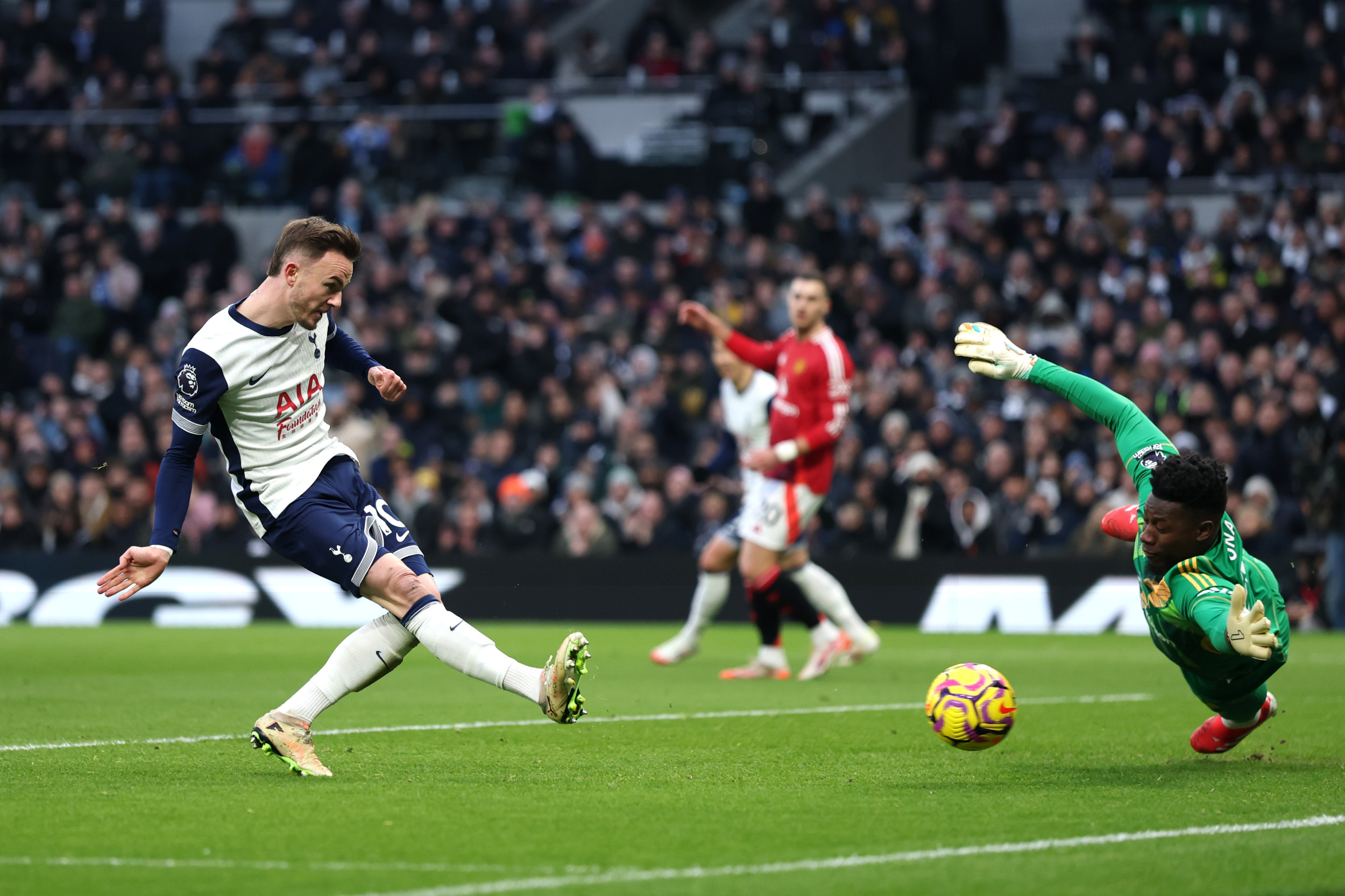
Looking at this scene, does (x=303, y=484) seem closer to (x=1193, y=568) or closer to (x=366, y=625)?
(x=366, y=625)

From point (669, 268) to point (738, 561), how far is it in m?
9.98

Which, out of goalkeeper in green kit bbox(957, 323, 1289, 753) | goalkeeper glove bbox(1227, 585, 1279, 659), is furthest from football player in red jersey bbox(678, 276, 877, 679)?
goalkeeper glove bbox(1227, 585, 1279, 659)

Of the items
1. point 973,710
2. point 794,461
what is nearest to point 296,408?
point 973,710

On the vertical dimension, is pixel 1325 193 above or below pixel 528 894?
below

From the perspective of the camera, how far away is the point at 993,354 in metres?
7.71

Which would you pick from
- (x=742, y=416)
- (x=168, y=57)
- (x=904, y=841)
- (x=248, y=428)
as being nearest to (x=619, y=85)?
(x=168, y=57)

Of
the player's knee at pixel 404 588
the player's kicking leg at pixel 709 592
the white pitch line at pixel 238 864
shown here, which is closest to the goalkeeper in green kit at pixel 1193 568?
the player's knee at pixel 404 588

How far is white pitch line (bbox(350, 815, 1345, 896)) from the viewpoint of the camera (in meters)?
4.80

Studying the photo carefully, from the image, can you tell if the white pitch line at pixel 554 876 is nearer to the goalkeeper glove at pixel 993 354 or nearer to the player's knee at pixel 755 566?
the goalkeeper glove at pixel 993 354

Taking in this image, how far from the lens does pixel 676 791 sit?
676 centimetres

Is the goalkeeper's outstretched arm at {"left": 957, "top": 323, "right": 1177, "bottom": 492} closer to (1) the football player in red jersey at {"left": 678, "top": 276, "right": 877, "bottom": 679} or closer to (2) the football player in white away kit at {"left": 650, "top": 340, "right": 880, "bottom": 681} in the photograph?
(1) the football player in red jersey at {"left": 678, "top": 276, "right": 877, "bottom": 679}

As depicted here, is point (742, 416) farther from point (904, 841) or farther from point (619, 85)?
point (619, 85)

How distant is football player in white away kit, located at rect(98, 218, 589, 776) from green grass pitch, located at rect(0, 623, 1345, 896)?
0.41 meters

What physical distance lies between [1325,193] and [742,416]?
11.3 m
